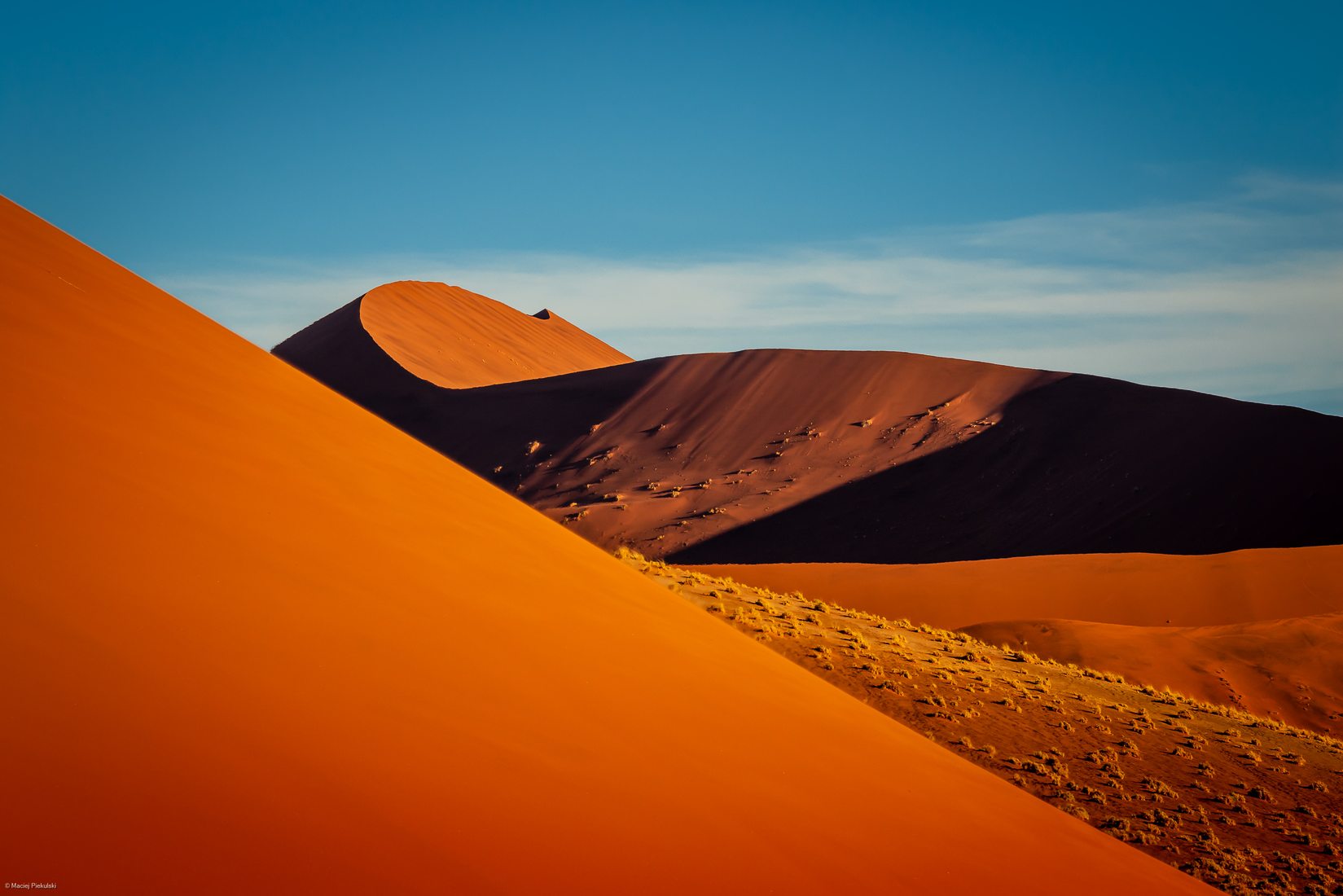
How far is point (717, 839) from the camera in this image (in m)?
4.79

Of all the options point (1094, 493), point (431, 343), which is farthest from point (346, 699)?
point (431, 343)

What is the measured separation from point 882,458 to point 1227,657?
36.1 meters

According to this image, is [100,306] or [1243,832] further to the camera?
[1243,832]

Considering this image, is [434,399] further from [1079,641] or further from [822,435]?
[1079,641]

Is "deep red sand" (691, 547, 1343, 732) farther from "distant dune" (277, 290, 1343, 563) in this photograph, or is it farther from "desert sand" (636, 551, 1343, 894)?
"distant dune" (277, 290, 1343, 563)

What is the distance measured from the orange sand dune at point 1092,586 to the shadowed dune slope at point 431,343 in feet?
178

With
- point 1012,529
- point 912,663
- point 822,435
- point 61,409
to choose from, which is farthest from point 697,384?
point 61,409

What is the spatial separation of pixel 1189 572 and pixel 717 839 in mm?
29512

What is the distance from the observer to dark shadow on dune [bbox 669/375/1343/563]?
4431 centimetres

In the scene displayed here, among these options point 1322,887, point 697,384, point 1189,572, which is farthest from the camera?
point 697,384

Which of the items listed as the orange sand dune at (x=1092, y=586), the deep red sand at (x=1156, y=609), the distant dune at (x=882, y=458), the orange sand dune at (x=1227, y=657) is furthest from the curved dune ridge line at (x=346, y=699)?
the distant dune at (x=882, y=458)

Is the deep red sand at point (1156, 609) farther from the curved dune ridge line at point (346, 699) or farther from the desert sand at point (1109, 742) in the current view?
the curved dune ridge line at point (346, 699)

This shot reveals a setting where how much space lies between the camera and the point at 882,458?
57406 mm

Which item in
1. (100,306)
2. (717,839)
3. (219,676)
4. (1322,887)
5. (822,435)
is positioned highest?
(822,435)
